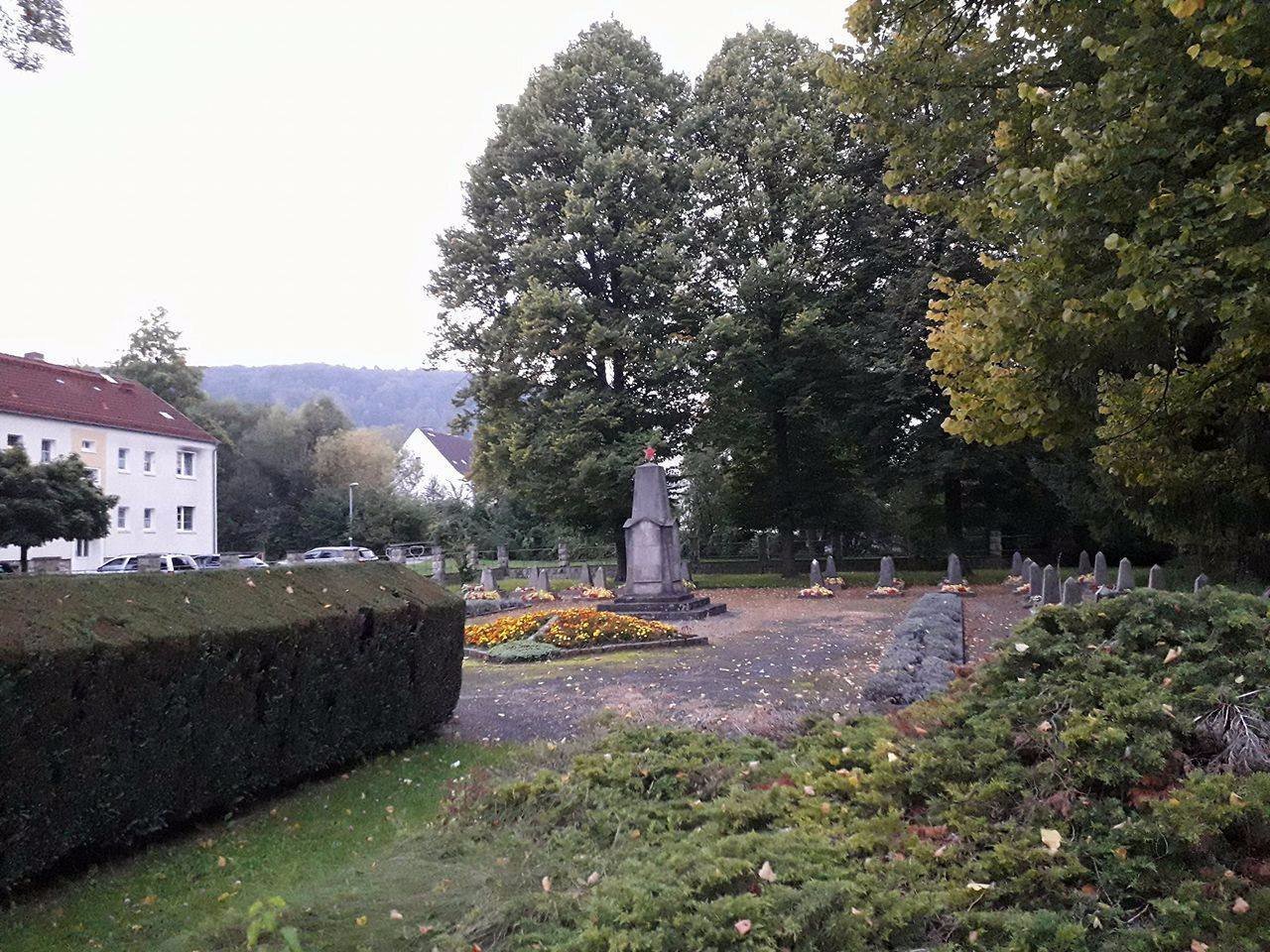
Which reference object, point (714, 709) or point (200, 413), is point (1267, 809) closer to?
point (714, 709)

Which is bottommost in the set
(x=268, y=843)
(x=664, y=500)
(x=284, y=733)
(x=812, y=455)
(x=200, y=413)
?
(x=268, y=843)

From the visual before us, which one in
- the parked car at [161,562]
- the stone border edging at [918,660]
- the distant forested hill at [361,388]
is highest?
the distant forested hill at [361,388]

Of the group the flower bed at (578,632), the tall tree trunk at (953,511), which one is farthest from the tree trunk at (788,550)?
the flower bed at (578,632)

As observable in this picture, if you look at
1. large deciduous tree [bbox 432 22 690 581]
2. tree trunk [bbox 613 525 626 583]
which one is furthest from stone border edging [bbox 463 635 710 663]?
tree trunk [bbox 613 525 626 583]

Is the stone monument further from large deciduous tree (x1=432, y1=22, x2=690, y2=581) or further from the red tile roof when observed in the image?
the red tile roof

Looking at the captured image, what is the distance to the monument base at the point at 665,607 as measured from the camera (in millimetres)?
20875

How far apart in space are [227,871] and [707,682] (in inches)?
270

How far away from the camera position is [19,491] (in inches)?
1102

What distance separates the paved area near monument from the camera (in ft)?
30.5

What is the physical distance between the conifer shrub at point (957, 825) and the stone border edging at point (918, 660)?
2378mm

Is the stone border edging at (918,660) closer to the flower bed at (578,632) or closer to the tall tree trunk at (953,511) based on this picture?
the flower bed at (578,632)

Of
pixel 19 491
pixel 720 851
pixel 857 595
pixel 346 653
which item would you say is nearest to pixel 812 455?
pixel 857 595

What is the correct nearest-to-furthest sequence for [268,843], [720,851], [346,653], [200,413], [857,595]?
1. [720,851]
2. [268,843]
3. [346,653]
4. [857,595]
5. [200,413]

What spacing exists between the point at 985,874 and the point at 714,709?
6225 millimetres
